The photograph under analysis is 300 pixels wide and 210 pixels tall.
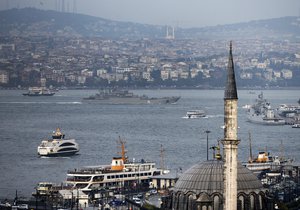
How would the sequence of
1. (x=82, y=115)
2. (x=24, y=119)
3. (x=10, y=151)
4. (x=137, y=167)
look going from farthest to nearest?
(x=82, y=115) < (x=24, y=119) < (x=10, y=151) < (x=137, y=167)

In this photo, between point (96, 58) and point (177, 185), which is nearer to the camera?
point (177, 185)

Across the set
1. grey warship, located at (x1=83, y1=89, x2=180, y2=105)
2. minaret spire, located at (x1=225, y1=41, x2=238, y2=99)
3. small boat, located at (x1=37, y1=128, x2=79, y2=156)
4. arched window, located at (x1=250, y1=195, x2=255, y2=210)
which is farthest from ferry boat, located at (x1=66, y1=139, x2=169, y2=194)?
grey warship, located at (x1=83, y1=89, x2=180, y2=105)

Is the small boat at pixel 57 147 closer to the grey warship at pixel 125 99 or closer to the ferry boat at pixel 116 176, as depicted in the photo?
the ferry boat at pixel 116 176

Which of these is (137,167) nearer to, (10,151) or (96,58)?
(10,151)

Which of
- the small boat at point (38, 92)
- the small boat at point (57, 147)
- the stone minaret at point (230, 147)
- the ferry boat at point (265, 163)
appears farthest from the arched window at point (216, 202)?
the small boat at point (38, 92)

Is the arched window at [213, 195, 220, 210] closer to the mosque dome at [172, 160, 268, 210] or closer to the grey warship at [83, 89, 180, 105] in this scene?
the mosque dome at [172, 160, 268, 210]

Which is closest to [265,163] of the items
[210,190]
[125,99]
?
[210,190]

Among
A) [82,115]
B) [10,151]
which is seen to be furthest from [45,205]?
[82,115]
